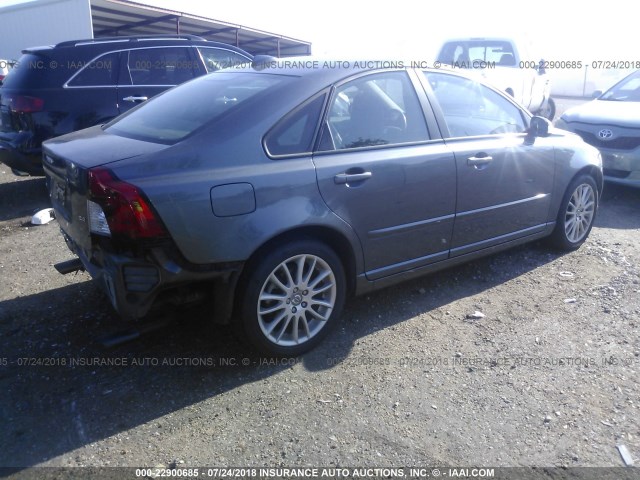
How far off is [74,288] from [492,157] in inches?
127

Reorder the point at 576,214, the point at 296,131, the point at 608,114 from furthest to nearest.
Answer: the point at 608,114 < the point at 576,214 < the point at 296,131

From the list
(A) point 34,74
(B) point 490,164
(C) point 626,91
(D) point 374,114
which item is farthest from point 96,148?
(C) point 626,91

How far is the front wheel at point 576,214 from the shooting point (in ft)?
15.8

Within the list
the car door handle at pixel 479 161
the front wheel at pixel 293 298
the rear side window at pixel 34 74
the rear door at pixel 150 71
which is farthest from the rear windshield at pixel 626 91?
the rear side window at pixel 34 74

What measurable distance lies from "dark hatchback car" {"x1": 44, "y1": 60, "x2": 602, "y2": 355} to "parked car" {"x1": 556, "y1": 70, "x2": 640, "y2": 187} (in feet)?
9.60

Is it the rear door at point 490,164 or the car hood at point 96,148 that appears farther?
the rear door at point 490,164

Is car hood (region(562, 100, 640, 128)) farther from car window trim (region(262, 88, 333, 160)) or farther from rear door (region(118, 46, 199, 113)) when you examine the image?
rear door (region(118, 46, 199, 113))

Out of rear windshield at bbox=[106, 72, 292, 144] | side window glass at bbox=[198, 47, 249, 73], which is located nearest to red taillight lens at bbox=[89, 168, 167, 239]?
rear windshield at bbox=[106, 72, 292, 144]

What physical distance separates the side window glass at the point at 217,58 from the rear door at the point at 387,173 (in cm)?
448

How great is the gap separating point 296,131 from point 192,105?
723mm

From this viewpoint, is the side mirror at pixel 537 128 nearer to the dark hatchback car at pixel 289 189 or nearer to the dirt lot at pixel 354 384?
the dark hatchback car at pixel 289 189

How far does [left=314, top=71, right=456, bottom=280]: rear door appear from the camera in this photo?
3303 millimetres

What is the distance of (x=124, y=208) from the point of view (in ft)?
8.80

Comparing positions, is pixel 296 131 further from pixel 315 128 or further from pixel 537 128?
pixel 537 128
